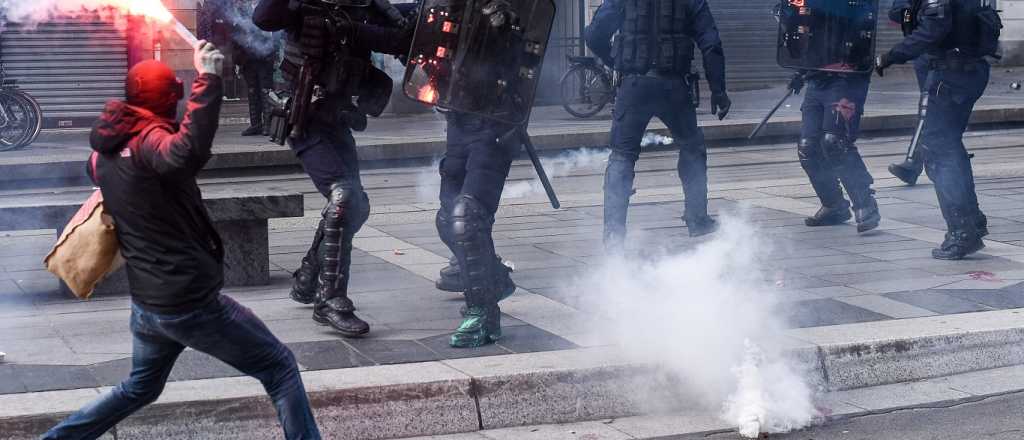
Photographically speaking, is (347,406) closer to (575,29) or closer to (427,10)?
(427,10)

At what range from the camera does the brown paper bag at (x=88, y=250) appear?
159 inches

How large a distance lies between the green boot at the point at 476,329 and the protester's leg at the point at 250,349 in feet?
5.12

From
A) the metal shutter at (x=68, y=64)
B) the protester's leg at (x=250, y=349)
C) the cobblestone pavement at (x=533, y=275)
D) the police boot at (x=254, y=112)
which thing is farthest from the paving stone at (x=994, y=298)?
the metal shutter at (x=68, y=64)

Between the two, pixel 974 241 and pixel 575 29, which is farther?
pixel 575 29

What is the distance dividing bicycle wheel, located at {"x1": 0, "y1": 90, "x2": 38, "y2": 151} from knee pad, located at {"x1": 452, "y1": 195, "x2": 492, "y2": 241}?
9.50 m

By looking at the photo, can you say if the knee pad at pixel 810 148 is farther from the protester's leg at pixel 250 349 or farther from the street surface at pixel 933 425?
the protester's leg at pixel 250 349

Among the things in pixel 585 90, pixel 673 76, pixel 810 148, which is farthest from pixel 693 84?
pixel 585 90

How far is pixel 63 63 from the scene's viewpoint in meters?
17.0

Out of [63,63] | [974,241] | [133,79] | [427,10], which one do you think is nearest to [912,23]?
[974,241]

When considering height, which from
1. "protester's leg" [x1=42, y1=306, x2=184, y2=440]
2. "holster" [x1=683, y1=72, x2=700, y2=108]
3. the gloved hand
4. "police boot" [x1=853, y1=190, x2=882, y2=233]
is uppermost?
the gloved hand

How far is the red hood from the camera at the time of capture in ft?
13.0

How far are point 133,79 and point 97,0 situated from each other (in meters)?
1.17

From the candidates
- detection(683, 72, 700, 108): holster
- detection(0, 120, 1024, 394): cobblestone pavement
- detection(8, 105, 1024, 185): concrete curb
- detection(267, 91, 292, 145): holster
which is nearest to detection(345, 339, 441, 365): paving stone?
detection(0, 120, 1024, 394): cobblestone pavement

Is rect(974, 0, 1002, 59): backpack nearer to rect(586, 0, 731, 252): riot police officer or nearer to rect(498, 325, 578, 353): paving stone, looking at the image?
rect(586, 0, 731, 252): riot police officer
